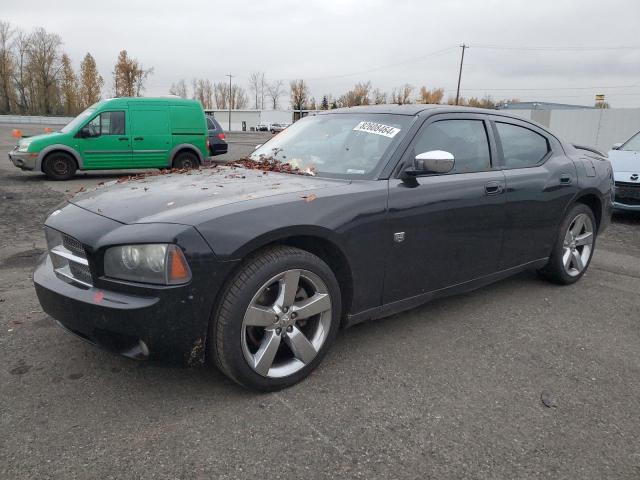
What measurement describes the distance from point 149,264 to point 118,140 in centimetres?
1080

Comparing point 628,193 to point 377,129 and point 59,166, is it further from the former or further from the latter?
point 59,166

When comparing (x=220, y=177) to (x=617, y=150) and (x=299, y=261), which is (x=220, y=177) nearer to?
(x=299, y=261)

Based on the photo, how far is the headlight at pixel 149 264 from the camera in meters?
2.29

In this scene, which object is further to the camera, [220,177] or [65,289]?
[220,177]

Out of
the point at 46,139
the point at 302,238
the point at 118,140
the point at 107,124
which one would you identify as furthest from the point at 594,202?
the point at 46,139

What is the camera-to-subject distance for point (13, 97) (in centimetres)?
7275

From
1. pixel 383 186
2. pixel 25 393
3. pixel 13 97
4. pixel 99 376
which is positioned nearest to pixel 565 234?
pixel 383 186

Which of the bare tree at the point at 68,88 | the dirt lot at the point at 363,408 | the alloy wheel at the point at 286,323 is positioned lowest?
the dirt lot at the point at 363,408

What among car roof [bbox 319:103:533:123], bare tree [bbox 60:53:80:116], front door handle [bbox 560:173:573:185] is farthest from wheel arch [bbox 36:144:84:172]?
bare tree [bbox 60:53:80:116]

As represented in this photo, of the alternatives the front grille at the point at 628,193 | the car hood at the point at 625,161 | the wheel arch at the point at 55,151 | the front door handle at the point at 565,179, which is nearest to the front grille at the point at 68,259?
the front door handle at the point at 565,179

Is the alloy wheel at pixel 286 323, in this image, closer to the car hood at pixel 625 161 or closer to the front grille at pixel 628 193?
the car hood at pixel 625 161

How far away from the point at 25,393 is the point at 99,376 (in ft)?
1.17

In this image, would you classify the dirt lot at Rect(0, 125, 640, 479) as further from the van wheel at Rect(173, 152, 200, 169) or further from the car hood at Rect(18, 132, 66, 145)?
the van wheel at Rect(173, 152, 200, 169)

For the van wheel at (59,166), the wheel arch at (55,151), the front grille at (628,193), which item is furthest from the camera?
the van wheel at (59,166)
